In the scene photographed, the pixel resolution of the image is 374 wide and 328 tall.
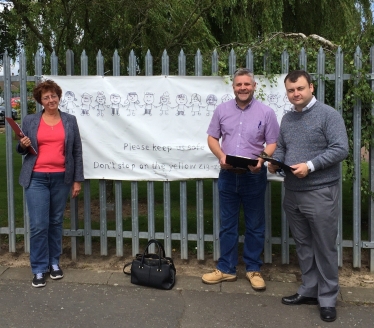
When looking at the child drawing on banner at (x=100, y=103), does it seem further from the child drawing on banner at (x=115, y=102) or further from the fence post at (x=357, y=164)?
the fence post at (x=357, y=164)

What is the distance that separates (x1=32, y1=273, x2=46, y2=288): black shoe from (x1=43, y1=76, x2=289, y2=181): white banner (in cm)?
108

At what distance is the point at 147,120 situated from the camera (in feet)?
15.6

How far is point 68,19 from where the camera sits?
5898 mm

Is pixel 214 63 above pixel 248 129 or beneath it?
above

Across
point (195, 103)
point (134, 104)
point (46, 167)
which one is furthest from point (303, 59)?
point (46, 167)

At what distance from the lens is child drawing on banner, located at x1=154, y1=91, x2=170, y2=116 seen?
4.70 meters

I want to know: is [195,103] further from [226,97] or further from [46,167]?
[46,167]

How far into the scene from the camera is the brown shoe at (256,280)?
4195 mm

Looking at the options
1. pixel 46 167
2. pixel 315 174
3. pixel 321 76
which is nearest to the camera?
pixel 315 174

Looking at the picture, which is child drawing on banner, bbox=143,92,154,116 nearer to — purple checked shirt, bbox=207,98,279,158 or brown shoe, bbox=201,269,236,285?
purple checked shirt, bbox=207,98,279,158

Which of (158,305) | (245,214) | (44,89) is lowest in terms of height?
(158,305)

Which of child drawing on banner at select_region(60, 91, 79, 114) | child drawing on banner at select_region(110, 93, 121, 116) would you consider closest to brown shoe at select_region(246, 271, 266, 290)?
child drawing on banner at select_region(110, 93, 121, 116)

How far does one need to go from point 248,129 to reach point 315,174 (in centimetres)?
75

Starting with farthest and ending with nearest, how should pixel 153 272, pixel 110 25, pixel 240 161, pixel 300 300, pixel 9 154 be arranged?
1. pixel 110 25
2. pixel 9 154
3. pixel 153 272
4. pixel 300 300
5. pixel 240 161
